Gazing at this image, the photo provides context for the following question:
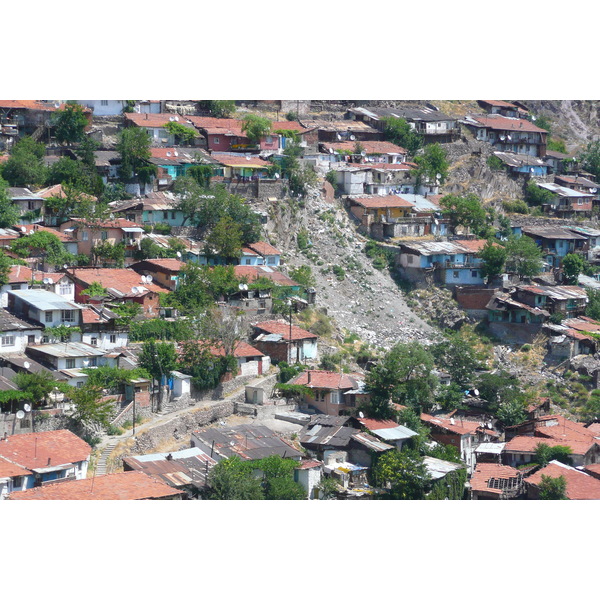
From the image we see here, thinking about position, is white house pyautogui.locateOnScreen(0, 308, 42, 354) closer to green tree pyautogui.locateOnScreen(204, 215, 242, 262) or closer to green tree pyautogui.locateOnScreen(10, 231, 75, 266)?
green tree pyautogui.locateOnScreen(10, 231, 75, 266)

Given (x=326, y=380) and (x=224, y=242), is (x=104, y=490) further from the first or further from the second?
(x=224, y=242)

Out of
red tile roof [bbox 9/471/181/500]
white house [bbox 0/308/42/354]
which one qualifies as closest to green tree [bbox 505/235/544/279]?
white house [bbox 0/308/42/354]

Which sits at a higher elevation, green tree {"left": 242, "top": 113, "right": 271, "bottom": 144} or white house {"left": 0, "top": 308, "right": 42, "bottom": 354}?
green tree {"left": 242, "top": 113, "right": 271, "bottom": 144}

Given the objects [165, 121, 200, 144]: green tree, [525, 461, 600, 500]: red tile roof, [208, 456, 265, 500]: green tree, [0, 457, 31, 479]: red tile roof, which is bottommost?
[525, 461, 600, 500]: red tile roof

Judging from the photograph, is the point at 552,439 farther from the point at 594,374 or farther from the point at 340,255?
the point at 340,255

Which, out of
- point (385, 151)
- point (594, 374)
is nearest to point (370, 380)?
point (594, 374)

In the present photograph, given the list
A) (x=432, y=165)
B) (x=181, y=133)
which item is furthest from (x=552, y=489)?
(x=181, y=133)

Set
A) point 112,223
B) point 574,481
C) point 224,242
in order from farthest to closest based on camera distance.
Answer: point 224,242 < point 112,223 < point 574,481
